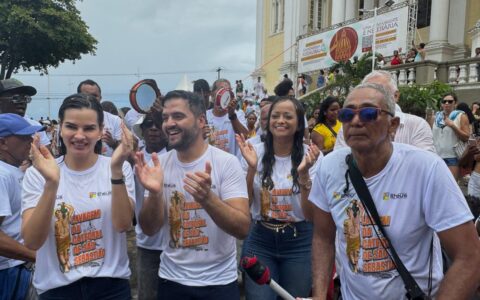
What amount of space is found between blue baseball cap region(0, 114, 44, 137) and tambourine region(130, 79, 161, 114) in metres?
1.01

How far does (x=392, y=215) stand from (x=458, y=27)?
18.9 m

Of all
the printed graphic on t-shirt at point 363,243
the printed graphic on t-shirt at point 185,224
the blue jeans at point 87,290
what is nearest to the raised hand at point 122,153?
the printed graphic on t-shirt at point 185,224

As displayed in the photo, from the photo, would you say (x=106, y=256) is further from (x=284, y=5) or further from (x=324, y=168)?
(x=284, y=5)

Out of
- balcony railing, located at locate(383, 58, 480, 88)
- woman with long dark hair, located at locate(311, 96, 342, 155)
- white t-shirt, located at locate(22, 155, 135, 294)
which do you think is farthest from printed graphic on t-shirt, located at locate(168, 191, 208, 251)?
balcony railing, located at locate(383, 58, 480, 88)

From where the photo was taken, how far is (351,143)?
2.04 meters

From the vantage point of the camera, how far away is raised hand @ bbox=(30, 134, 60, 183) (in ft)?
7.21

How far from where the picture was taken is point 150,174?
245 centimetres

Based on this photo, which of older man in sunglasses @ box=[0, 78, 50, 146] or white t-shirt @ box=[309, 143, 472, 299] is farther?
older man in sunglasses @ box=[0, 78, 50, 146]

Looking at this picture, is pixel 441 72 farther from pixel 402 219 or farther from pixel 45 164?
pixel 45 164

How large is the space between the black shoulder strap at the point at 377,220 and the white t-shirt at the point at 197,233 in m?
0.75

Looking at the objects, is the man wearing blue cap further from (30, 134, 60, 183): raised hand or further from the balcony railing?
the balcony railing

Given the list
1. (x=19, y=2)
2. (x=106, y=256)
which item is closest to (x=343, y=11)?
(x=19, y=2)

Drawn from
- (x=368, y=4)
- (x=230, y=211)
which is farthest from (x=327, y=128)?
(x=368, y=4)

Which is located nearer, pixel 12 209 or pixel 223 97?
pixel 12 209
